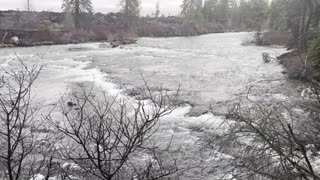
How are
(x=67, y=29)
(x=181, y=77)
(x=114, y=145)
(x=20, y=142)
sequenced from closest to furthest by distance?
(x=114, y=145)
(x=20, y=142)
(x=181, y=77)
(x=67, y=29)

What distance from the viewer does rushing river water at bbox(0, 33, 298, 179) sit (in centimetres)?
897

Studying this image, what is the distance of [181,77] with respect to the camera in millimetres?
15742

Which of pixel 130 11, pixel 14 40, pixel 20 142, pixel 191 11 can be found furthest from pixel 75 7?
pixel 20 142

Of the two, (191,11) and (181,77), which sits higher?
(191,11)

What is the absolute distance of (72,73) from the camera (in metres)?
16.7

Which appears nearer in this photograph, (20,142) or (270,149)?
(270,149)

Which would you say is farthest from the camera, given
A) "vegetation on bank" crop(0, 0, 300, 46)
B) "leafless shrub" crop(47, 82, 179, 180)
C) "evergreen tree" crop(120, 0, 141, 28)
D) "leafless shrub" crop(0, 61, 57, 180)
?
"evergreen tree" crop(120, 0, 141, 28)

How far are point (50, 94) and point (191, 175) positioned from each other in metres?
7.67

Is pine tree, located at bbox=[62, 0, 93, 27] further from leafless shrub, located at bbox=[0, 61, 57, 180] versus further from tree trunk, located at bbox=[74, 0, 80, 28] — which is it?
leafless shrub, located at bbox=[0, 61, 57, 180]

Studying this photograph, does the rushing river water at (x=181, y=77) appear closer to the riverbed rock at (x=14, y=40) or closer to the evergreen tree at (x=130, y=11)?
the riverbed rock at (x=14, y=40)

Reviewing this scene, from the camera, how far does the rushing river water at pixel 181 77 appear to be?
8969 mm

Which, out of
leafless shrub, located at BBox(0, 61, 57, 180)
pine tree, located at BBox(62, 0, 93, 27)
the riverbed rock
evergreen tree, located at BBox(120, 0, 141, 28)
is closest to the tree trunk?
pine tree, located at BBox(62, 0, 93, 27)

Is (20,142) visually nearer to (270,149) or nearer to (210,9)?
(270,149)

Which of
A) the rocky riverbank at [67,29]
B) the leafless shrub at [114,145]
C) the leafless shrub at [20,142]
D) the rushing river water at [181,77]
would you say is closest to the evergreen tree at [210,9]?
the rocky riverbank at [67,29]
